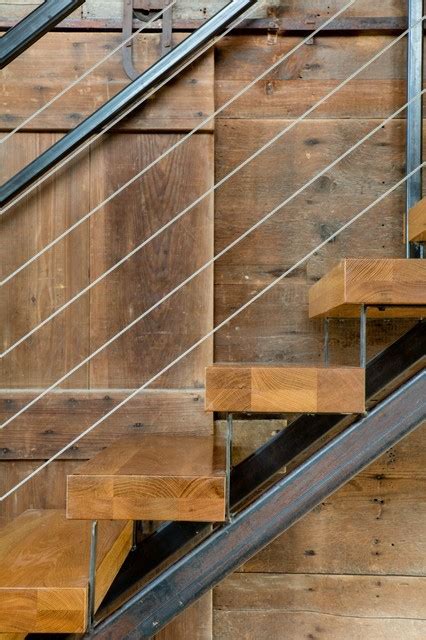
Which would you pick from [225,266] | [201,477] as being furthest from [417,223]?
[201,477]

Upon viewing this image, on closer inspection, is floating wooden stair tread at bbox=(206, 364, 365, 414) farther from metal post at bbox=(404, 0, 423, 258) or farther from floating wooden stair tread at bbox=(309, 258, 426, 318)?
metal post at bbox=(404, 0, 423, 258)

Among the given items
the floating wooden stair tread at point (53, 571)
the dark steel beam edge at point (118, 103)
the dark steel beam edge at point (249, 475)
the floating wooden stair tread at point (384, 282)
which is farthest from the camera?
the dark steel beam edge at point (118, 103)

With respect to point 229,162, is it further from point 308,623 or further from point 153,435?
point 308,623

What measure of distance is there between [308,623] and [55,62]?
1817 millimetres

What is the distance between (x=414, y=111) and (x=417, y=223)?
430 millimetres

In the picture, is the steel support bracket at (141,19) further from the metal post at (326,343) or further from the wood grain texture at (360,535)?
the wood grain texture at (360,535)

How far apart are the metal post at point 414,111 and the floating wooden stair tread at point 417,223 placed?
0.42 feet

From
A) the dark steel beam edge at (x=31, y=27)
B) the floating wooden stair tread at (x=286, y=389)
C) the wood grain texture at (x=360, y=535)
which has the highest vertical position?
the dark steel beam edge at (x=31, y=27)

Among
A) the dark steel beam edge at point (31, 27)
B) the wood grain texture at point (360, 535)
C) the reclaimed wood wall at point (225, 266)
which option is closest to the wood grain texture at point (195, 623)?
the reclaimed wood wall at point (225, 266)

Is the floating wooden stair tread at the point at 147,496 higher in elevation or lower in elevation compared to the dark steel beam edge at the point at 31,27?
lower

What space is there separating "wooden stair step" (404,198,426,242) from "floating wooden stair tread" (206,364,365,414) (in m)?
0.50

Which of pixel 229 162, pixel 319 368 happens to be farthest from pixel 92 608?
pixel 229 162

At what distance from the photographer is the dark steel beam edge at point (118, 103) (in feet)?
5.77

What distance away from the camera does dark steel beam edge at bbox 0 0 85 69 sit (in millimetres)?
1201
